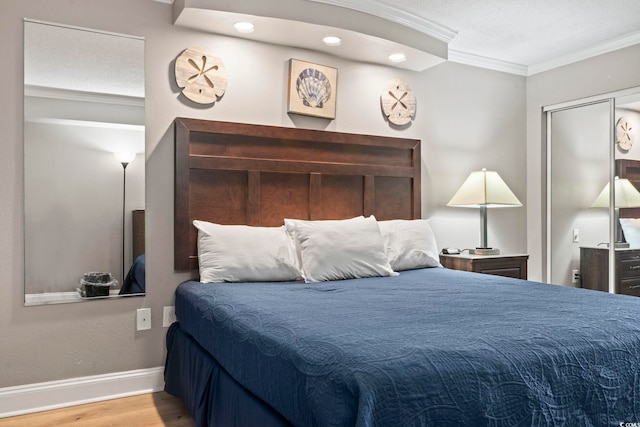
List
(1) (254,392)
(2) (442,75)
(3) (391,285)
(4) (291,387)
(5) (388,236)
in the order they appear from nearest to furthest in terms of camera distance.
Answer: (4) (291,387)
(1) (254,392)
(3) (391,285)
(5) (388,236)
(2) (442,75)

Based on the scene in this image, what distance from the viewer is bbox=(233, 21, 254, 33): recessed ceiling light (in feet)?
10.0

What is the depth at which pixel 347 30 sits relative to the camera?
3203 millimetres

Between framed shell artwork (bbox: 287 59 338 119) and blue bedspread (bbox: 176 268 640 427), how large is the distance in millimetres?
1694

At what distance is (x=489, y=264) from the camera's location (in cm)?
378

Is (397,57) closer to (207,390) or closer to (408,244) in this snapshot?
(408,244)

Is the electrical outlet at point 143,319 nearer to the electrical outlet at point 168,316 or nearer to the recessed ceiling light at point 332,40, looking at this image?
the electrical outlet at point 168,316

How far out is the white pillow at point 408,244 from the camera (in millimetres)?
3379

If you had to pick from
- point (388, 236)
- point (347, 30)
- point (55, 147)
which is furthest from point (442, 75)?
point (55, 147)

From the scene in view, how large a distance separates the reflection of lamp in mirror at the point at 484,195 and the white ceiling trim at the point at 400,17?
44.2 inches

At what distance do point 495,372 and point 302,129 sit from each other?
2.45 m

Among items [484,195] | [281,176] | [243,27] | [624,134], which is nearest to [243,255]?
[281,176]

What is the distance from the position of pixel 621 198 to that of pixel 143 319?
12.4 ft

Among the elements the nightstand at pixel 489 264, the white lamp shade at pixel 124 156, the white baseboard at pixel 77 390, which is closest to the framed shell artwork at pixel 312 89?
the white lamp shade at pixel 124 156

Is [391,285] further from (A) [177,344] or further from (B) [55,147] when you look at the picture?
(B) [55,147]
